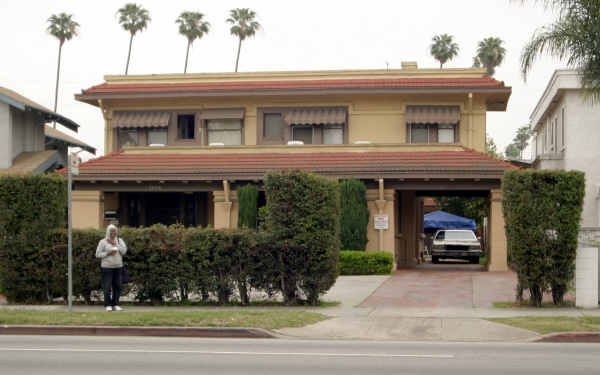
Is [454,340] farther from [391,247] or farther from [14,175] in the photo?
[391,247]

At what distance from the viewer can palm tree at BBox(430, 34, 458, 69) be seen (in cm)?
7305

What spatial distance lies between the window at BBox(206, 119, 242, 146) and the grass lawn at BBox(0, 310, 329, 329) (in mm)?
15384

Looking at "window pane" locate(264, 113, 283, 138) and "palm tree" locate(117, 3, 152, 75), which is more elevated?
"palm tree" locate(117, 3, 152, 75)

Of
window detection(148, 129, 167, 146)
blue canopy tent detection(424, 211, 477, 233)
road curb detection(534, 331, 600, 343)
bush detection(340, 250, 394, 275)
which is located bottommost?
road curb detection(534, 331, 600, 343)

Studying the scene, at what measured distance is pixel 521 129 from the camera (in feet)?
387

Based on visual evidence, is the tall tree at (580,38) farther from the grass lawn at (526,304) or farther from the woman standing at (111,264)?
the woman standing at (111,264)

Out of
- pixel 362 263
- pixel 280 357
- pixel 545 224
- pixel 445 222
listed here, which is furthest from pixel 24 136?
pixel 280 357

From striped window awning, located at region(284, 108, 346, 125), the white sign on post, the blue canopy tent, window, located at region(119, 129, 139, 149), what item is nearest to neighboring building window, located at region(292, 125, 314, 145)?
striped window awning, located at region(284, 108, 346, 125)

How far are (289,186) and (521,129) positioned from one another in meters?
108

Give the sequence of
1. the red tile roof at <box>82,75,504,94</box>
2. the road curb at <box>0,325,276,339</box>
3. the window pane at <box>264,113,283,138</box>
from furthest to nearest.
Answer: the window pane at <box>264,113,283,138</box>, the red tile roof at <box>82,75,504,94</box>, the road curb at <box>0,325,276,339</box>

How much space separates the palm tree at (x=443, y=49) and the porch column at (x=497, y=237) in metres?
49.4

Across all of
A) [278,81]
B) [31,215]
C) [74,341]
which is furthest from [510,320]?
[278,81]

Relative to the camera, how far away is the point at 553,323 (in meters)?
13.2

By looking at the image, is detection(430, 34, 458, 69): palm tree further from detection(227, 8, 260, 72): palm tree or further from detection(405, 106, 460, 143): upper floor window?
detection(405, 106, 460, 143): upper floor window
